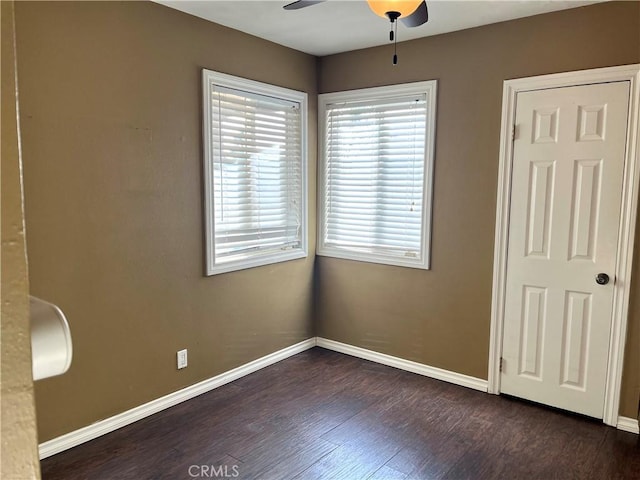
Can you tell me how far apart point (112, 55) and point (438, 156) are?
2.28 metres

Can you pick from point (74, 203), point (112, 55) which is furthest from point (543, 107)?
point (74, 203)

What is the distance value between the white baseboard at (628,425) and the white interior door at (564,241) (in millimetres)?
116

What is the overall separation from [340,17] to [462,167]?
1347 millimetres

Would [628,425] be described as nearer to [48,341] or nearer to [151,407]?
[151,407]

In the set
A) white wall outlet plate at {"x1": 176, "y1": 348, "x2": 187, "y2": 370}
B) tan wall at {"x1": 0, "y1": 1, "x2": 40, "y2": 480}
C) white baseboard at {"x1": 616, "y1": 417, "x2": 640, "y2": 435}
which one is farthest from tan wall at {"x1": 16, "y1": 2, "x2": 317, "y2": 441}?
white baseboard at {"x1": 616, "y1": 417, "x2": 640, "y2": 435}

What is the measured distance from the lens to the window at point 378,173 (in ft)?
11.7

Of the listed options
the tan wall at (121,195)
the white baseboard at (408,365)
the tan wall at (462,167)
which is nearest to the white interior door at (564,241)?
the tan wall at (462,167)

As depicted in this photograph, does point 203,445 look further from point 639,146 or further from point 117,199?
point 639,146

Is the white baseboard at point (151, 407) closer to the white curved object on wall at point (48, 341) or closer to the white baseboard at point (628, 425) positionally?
the white baseboard at point (628, 425)

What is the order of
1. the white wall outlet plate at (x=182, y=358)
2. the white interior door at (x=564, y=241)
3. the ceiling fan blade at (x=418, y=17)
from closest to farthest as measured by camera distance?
the ceiling fan blade at (x=418, y=17)
the white interior door at (x=564, y=241)
the white wall outlet plate at (x=182, y=358)

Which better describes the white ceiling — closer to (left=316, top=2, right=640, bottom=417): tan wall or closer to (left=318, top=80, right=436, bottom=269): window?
(left=316, top=2, right=640, bottom=417): tan wall

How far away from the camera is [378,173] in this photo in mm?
3818

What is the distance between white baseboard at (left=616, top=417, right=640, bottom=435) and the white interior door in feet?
0.38

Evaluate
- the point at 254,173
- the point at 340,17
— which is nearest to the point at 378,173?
the point at 254,173
